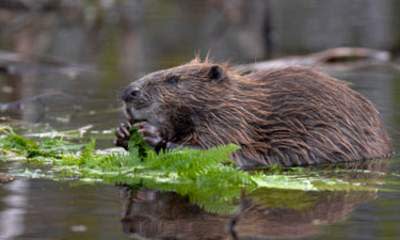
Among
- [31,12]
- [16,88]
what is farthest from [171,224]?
[31,12]

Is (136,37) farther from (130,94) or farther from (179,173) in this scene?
(179,173)

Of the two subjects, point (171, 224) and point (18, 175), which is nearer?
point (171, 224)

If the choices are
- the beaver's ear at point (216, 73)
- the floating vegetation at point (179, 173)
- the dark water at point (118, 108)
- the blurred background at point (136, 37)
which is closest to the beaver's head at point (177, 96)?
the beaver's ear at point (216, 73)

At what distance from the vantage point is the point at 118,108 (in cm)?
829

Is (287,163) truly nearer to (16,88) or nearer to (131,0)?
(16,88)

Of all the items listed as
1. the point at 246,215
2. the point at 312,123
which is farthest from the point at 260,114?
the point at 246,215

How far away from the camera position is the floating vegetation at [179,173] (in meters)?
4.91

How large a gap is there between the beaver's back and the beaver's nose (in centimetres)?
68

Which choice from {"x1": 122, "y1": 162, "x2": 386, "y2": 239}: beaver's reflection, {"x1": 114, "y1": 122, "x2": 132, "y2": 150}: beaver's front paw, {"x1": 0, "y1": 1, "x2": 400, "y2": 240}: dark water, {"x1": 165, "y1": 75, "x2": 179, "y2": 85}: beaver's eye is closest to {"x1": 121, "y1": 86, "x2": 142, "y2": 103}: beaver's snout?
{"x1": 114, "y1": 122, "x2": 132, "y2": 150}: beaver's front paw

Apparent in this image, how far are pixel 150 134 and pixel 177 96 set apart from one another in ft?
1.31

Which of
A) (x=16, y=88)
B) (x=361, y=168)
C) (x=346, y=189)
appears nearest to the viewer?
(x=346, y=189)

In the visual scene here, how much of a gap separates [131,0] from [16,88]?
12.7 meters

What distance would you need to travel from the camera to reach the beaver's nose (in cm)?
559

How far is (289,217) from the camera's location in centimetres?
427
